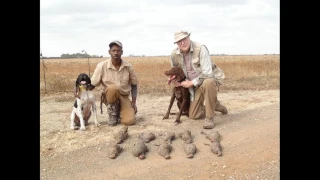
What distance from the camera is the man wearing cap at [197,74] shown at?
6.41 meters

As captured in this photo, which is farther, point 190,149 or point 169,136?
point 169,136

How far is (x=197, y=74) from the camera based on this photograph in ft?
22.4

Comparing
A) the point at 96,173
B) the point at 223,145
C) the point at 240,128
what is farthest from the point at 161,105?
the point at 96,173

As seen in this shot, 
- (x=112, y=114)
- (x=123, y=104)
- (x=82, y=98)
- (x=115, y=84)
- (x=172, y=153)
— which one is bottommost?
(x=172, y=153)

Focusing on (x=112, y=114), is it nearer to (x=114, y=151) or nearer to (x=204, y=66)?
(x=114, y=151)

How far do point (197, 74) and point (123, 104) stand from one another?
1.60 metres

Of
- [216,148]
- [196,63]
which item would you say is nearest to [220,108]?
[196,63]

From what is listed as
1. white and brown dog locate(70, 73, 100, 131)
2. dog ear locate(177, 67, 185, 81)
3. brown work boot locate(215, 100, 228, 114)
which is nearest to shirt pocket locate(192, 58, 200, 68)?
dog ear locate(177, 67, 185, 81)

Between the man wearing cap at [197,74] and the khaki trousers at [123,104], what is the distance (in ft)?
3.52

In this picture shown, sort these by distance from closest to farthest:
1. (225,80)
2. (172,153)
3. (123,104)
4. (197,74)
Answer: (172,153), (197,74), (123,104), (225,80)

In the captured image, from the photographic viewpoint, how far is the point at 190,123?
6719mm
